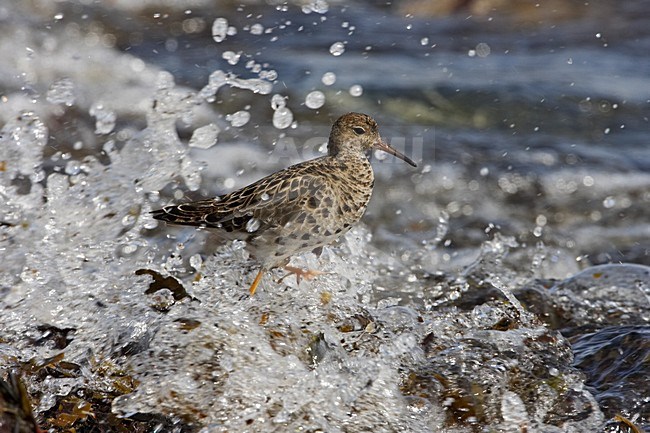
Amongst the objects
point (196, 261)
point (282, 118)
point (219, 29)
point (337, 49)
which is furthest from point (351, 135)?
point (219, 29)

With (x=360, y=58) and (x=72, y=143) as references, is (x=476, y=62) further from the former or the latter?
(x=72, y=143)

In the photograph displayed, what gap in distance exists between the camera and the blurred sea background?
441 centimetres

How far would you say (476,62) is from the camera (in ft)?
41.1

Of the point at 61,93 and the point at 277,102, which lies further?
the point at 277,102

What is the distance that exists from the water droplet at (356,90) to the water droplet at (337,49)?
1198 millimetres

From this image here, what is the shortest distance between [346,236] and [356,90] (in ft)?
15.6

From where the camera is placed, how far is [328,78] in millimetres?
11398

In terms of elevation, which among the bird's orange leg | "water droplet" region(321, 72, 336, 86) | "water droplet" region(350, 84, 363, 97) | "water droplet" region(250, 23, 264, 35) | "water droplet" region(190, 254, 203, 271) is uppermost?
the bird's orange leg

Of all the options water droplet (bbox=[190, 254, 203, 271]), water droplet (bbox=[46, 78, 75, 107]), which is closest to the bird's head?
water droplet (bbox=[190, 254, 203, 271])

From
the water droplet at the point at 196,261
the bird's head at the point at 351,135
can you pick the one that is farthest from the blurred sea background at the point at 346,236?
the bird's head at the point at 351,135

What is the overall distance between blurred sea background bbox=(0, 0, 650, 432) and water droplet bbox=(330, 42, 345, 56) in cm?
3

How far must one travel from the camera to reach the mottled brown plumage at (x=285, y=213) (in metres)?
5.26

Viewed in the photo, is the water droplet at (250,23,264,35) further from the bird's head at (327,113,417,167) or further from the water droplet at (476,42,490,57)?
the bird's head at (327,113,417,167)

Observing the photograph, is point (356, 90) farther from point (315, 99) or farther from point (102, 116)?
point (102, 116)
